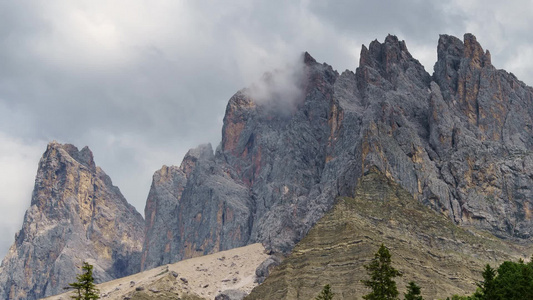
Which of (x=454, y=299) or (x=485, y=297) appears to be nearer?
(x=485, y=297)

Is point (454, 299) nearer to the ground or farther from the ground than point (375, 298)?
farther from the ground

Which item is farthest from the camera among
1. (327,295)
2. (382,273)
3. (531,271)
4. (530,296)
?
(327,295)

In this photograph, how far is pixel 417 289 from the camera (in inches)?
4094

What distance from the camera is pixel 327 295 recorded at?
128375 mm

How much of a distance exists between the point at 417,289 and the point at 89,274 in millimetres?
41058

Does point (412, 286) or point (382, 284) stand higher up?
point (412, 286)

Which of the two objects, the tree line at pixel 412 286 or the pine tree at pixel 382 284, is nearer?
the tree line at pixel 412 286

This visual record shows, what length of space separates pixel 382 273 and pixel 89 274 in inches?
1399

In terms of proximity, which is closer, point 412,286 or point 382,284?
point 382,284

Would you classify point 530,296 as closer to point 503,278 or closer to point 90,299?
point 503,278

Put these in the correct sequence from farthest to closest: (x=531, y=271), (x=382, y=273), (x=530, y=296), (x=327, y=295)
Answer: (x=327, y=295) → (x=531, y=271) → (x=382, y=273) → (x=530, y=296)

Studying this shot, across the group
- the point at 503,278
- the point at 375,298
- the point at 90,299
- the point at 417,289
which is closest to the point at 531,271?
the point at 503,278

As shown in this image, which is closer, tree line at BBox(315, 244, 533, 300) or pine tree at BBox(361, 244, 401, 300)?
tree line at BBox(315, 244, 533, 300)

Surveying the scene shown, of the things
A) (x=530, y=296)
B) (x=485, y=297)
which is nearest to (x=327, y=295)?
(x=485, y=297)
